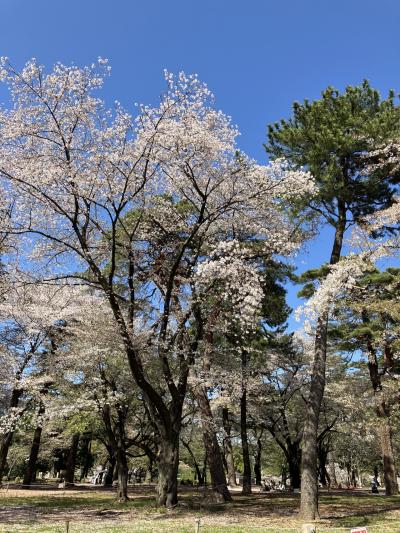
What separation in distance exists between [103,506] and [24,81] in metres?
14.3

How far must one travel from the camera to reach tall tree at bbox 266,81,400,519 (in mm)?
13703

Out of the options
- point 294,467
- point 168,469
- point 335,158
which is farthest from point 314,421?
point 294,467

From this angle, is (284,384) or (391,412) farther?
(284,384)

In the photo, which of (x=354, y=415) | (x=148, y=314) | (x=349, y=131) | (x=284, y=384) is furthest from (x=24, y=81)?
(x=354, y=415)

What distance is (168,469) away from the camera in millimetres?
14148

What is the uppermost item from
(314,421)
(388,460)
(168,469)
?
(314,421)

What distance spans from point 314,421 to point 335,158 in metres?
8.33

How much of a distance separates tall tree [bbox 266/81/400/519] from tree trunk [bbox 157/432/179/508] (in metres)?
4.08

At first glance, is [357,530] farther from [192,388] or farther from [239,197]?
[192,388]

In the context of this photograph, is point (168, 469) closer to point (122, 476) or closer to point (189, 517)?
point (189, 517)

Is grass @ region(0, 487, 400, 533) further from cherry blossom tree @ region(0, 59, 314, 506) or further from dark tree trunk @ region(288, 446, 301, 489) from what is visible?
dark tree trunk @ region(288, 446, 301, 489)

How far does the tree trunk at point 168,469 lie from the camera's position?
14117 millimetres

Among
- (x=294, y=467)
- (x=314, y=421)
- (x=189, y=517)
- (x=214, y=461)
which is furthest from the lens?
(x=294, y=467)

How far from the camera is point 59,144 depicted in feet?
38.5
